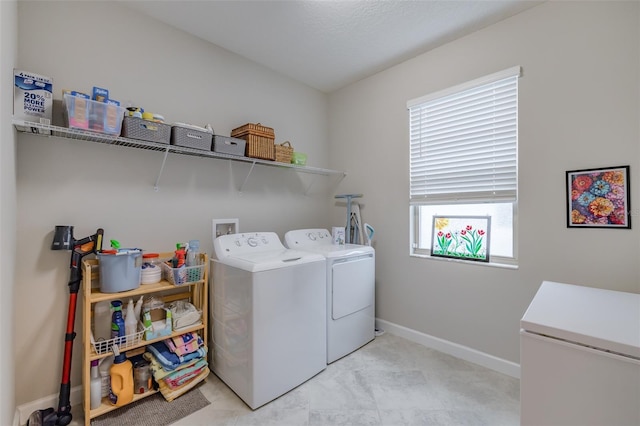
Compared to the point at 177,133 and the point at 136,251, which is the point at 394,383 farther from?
the point at 177,133

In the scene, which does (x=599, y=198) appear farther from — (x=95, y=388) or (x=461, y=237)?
(x=95, y=388)

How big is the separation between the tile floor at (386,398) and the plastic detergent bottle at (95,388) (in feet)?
1.70

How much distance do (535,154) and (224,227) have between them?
8.36ft

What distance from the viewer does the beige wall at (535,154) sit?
1.67 metres

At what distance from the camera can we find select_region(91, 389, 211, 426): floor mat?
1627 millimetres

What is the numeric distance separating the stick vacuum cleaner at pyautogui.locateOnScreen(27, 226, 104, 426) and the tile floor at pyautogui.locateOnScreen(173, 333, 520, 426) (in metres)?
0.67

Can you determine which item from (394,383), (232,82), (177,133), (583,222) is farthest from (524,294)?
(232,82)

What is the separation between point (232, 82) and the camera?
255cm

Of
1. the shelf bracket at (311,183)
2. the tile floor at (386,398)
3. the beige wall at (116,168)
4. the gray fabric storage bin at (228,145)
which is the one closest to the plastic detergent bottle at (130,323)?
the beige wall at (116,168)

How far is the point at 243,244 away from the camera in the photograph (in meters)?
2.22

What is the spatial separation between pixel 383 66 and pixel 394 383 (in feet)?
9.44

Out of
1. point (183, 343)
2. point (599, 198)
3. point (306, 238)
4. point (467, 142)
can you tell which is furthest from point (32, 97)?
point (599, 198)

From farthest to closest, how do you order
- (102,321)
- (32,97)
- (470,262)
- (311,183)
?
(311,183)
(470,262)
(102,321)
(32,97)

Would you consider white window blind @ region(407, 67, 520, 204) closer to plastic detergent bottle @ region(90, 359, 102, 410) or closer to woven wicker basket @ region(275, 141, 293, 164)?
woven wicker basket @ region(275, 141, 293, 164)
